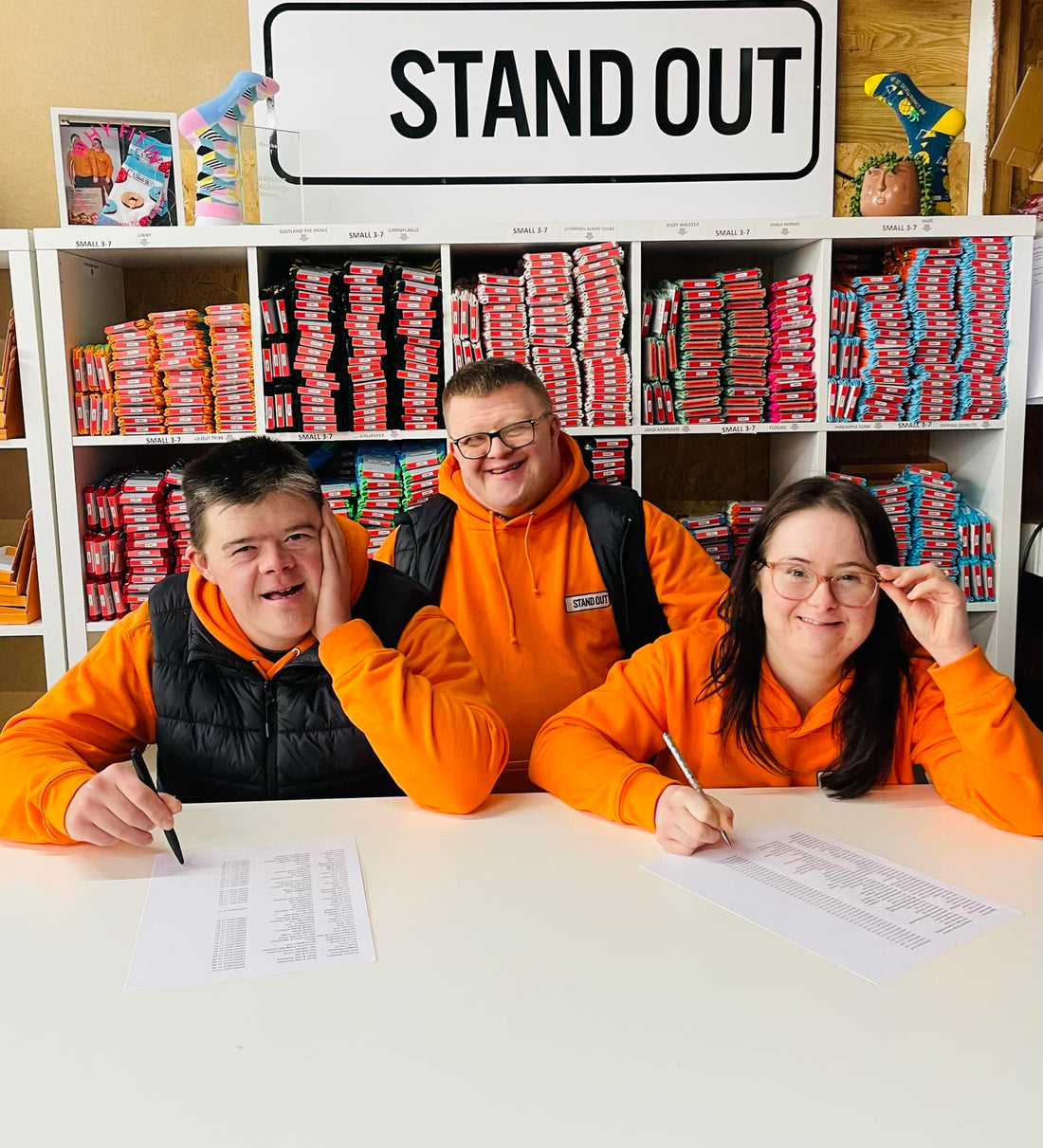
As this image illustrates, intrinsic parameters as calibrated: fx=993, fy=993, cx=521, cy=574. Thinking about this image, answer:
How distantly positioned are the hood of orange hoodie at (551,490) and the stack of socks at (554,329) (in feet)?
1.04

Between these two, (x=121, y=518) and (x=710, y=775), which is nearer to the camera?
(x=710, y=775)

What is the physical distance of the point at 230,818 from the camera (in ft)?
4.60

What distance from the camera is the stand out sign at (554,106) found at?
2.90 meters

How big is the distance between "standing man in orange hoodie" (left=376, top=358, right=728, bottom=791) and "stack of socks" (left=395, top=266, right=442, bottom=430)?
36cm

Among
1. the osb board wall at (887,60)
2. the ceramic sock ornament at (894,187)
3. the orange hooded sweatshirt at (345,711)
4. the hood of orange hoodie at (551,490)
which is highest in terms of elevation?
the osb board wall at (887,60)

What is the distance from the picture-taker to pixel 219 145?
2650 mm

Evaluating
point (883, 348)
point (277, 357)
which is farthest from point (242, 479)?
point (883, 348)

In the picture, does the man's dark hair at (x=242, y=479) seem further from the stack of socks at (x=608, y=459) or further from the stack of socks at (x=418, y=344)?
the stack of socks at (x=608, y=459)

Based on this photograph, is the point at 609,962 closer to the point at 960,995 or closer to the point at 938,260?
the point at 960,995

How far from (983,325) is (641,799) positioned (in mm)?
2029

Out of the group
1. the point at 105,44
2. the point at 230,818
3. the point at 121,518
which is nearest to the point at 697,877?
the point at 230,818

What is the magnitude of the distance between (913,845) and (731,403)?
5.67 ft

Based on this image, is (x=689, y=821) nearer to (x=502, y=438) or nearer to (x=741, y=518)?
(x=502, y=438)

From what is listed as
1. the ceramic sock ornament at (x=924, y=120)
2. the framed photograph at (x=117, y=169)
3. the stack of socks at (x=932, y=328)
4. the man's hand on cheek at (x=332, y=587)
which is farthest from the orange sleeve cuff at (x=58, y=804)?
the ceramic sock ornament at (x=924, y=120)
